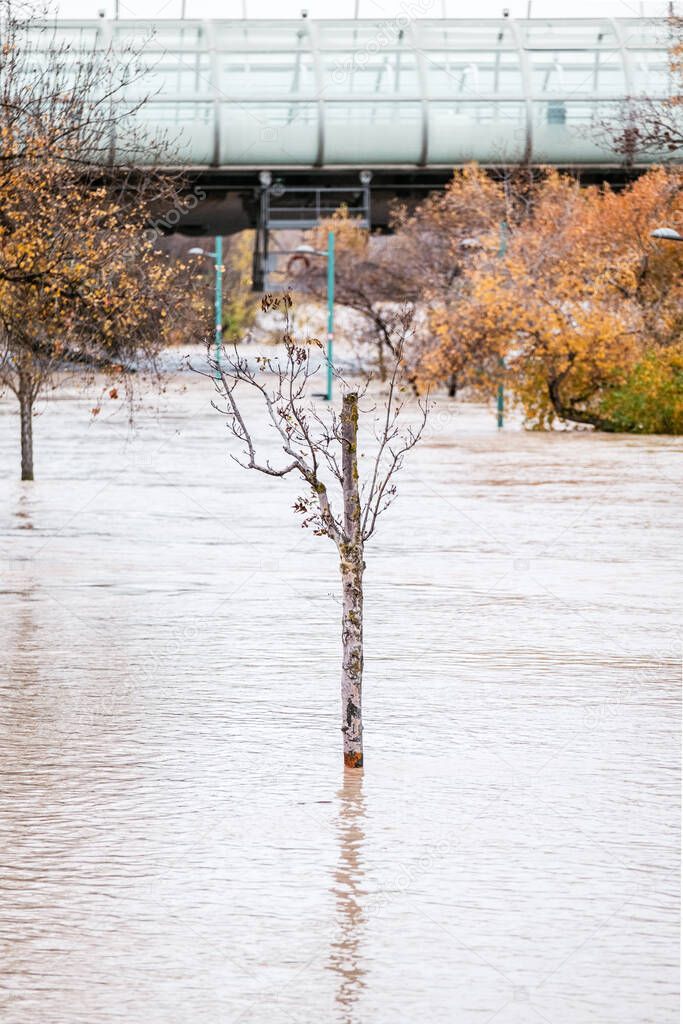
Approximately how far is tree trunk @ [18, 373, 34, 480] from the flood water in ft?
24.3

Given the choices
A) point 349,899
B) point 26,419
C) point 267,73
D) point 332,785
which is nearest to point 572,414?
point 26,419

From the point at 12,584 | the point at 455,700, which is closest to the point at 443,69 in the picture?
the point at 12,584

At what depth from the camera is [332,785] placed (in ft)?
33.9

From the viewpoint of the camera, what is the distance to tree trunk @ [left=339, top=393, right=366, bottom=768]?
35.1ft

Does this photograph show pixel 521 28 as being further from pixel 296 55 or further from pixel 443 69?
pixel 296 55

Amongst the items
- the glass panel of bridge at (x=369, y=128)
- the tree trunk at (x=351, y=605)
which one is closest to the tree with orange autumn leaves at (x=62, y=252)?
the tree trunk at (x=351, y=605)

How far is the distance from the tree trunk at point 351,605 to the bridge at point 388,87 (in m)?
50.0

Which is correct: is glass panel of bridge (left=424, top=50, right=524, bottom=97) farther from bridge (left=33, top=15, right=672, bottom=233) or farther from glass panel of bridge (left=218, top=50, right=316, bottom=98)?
glass panel of bridge (left=218, top=50, right=316, bottom=98)

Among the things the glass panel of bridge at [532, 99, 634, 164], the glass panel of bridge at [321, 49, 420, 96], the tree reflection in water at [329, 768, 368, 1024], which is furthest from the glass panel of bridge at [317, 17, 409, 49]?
the tree reflection in water at [329, 768, 368, 1024]

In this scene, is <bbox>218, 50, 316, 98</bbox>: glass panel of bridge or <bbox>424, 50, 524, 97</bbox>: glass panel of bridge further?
<bbox>424, 50, 524, 97</bbox>: glass panel of bridge

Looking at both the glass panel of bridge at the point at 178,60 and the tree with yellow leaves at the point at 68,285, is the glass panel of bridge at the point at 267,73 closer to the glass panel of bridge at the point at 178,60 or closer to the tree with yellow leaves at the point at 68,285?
the glass panel of bridge at the point at 178,60

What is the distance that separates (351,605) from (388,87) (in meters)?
52.4

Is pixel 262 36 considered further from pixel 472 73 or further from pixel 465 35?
pixel 472 73

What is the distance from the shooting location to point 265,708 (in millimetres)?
12383
